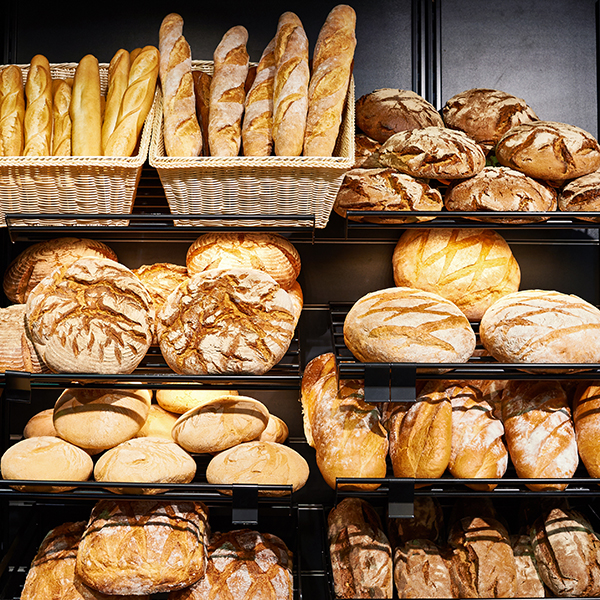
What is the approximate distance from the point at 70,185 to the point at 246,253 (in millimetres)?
506

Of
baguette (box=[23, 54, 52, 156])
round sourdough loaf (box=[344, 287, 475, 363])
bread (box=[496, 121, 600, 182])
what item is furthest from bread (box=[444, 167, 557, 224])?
baguette (box=[23, 54, 52, 156])

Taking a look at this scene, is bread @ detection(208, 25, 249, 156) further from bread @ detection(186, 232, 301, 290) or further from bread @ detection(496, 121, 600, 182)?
bread @ detection(496, 121, 600, 182)

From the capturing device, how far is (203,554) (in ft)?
4.90

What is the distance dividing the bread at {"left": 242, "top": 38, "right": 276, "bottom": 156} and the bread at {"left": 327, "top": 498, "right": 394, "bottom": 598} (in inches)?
42.5

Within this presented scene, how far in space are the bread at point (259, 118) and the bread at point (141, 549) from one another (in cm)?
101

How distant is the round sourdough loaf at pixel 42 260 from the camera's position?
1.66 m

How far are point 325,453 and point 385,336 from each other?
358mm

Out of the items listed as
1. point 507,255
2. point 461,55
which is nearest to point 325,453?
point 507,255

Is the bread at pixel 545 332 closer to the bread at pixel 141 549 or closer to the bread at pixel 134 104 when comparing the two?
the bread at pixel 141 549

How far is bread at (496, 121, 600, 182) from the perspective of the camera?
1562 millimetres

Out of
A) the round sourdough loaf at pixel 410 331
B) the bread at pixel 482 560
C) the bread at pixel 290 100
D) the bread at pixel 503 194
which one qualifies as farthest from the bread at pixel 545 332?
the bread at pixel 290 100

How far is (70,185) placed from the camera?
1.47m

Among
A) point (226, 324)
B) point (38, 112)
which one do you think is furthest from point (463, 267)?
point (38, 112)

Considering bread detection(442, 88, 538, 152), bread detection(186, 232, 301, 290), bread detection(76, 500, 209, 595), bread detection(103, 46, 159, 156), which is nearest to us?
bread detection(76, 500, 209, 595)
